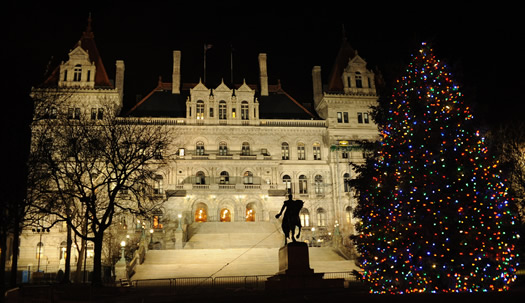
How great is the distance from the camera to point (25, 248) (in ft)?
137

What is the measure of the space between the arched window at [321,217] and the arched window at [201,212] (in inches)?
481

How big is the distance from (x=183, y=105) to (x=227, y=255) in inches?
953

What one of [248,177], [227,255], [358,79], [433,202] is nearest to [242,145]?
[248,177]

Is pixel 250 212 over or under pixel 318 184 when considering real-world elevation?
under

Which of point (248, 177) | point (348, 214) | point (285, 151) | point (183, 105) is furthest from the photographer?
point (183, 105)

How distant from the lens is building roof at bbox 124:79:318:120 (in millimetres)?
49978

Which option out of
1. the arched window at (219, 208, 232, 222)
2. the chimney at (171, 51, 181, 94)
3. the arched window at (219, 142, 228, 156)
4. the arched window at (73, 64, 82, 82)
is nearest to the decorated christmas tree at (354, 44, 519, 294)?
the arched window at (219, 208, 232, 222)

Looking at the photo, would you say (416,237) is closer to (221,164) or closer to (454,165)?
(454,165)

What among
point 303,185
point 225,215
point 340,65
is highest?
point 340,65

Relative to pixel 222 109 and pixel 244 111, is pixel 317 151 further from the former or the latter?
pixel 222 109

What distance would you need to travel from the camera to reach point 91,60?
50531 mm

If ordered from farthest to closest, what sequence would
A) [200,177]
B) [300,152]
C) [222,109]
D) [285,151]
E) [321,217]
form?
[300,152] → [285,151] → [222,109] → [321,217] → [200,177]

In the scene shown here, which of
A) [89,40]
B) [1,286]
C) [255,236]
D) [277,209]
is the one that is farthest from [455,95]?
[89,40]

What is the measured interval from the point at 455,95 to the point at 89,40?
47902mm
